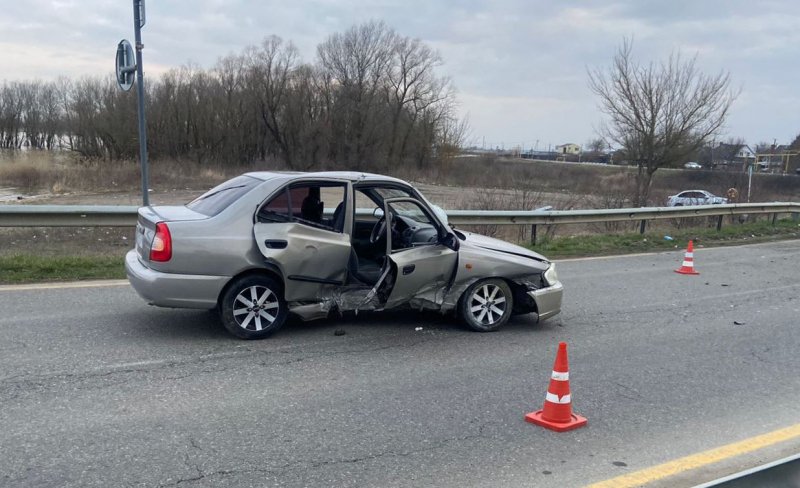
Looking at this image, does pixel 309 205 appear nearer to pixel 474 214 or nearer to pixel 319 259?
pixel 319 259

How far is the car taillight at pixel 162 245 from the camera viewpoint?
19.9ft

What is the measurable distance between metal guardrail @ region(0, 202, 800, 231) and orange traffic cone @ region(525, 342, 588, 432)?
409 centimetres

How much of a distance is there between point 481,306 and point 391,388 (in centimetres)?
214

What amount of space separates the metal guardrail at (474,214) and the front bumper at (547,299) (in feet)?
7.73

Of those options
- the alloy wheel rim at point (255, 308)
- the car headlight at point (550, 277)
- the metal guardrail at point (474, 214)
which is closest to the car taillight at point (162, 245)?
the alloy wheel rim at point (255, 308)

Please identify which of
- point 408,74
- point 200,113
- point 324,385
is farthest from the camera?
point 408,74

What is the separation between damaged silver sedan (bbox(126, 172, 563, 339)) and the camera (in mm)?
6145

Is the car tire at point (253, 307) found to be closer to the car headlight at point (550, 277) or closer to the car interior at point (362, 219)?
the car interior at point (362, 219)

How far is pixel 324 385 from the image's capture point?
5348 mm

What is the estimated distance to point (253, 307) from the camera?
6367 mm

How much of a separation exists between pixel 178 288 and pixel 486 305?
10.5ft

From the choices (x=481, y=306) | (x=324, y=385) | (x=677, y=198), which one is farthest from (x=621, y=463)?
(x=677, y=198)

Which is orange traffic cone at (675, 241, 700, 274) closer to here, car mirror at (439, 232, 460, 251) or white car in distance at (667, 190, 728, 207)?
car mirror at (439, 232, 460, 251)

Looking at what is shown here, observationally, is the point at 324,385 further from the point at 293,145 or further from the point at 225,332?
the point at 293,145
